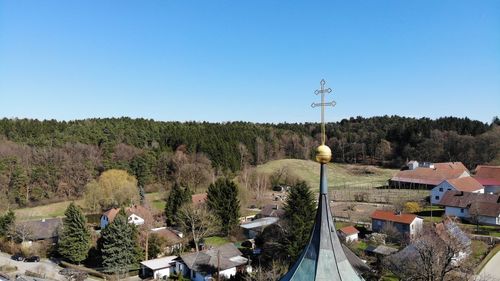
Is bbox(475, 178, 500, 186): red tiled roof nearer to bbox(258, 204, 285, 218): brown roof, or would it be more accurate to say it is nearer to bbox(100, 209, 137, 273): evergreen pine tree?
bbox(258, 204, 285, 218): brown roof

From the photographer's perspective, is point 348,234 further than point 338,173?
No

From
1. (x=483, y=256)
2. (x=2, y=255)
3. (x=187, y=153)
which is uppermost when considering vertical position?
(x=187, y=153)

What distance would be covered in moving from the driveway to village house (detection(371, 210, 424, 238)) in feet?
88.2

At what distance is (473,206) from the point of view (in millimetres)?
38812

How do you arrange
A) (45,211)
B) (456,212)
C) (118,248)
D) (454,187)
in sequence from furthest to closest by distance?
1. (45,211)
2. (454,187)
3. (456,212)
4. (118,248)

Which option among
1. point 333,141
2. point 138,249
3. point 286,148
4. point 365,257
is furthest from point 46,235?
point 333,141

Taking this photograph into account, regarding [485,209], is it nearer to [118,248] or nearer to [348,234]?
[348,234]

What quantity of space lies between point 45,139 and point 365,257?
54.2 metres

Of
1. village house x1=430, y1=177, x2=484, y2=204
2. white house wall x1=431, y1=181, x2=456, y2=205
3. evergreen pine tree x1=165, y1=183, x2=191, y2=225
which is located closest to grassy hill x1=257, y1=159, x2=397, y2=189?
village house x1=430, y1=177, x2=484, y2=204

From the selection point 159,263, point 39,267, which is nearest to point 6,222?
point 39,267

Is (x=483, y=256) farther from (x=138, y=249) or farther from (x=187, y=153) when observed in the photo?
(x=187, y=153)

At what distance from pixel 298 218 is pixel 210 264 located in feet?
25.5

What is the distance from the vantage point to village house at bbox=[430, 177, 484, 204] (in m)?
45.1

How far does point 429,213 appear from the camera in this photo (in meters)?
43.0
